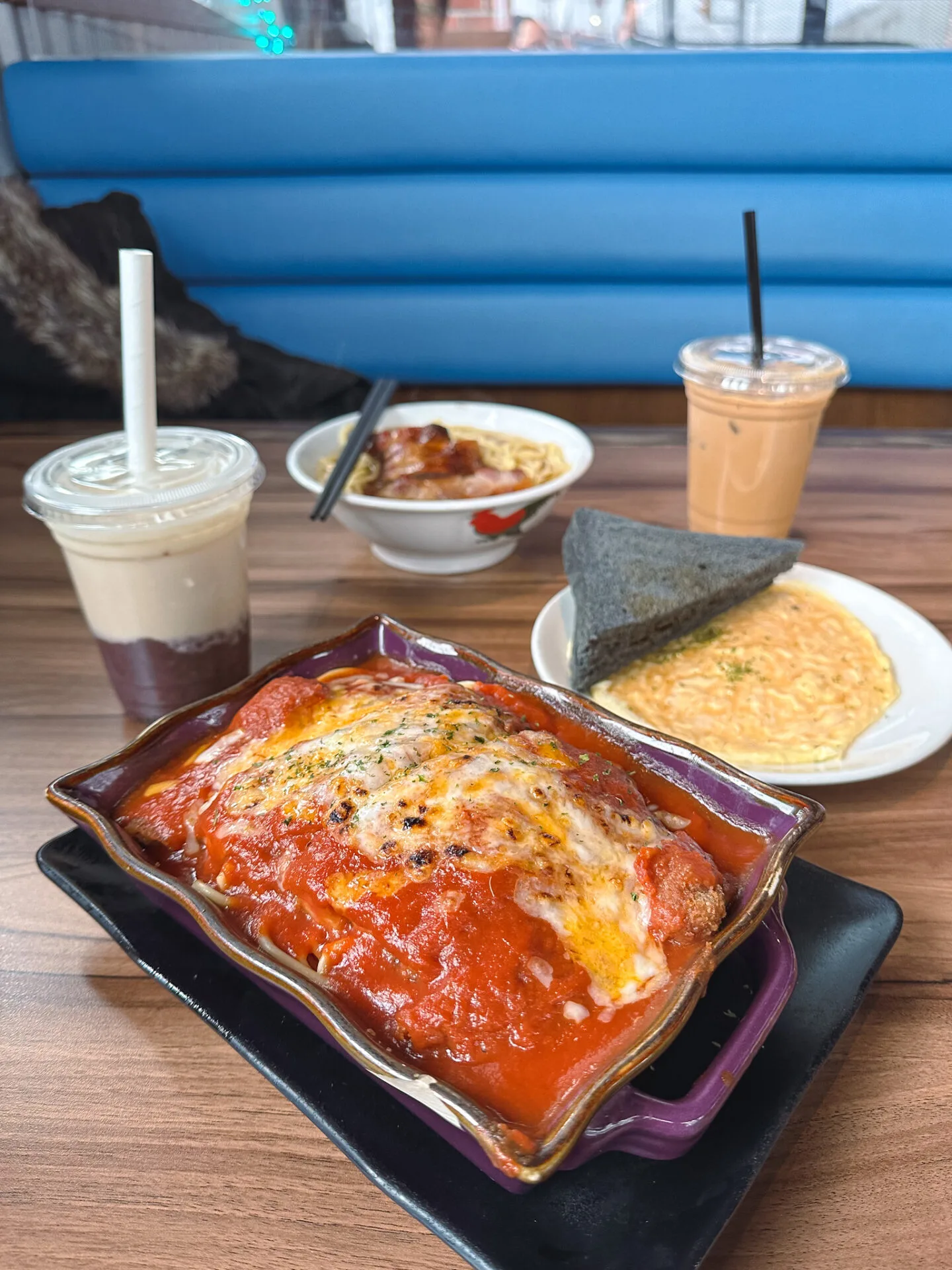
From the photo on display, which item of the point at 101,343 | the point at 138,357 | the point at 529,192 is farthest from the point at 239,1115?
the point at 529,192

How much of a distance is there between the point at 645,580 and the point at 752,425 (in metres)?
0.49

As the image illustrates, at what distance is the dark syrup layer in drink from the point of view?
3.73 feet

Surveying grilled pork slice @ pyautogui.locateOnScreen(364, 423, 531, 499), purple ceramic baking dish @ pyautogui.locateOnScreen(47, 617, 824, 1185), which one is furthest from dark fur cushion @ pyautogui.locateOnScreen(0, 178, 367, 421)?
purple ceramic baking dish @ pyautogui.locateOnScreen(47, 617, 824, 1185)

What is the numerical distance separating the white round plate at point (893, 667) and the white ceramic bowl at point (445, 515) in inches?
6.2

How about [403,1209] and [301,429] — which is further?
[301,429]

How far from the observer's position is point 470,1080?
1.93 ft

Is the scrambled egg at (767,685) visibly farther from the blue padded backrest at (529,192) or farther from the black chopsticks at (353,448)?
the blue padded backrest at (529,192)

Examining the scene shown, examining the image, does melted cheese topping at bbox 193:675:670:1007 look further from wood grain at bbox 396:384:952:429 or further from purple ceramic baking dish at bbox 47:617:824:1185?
wood grain at bbox 396:384:952:429

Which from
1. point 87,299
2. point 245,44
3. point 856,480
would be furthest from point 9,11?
point 856,480

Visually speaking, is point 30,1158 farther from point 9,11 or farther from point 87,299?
point 9,11

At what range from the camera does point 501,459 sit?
66.2 inches

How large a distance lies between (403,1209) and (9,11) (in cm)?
434

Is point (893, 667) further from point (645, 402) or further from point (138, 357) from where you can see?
point (645, 402)

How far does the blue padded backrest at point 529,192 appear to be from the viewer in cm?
329
